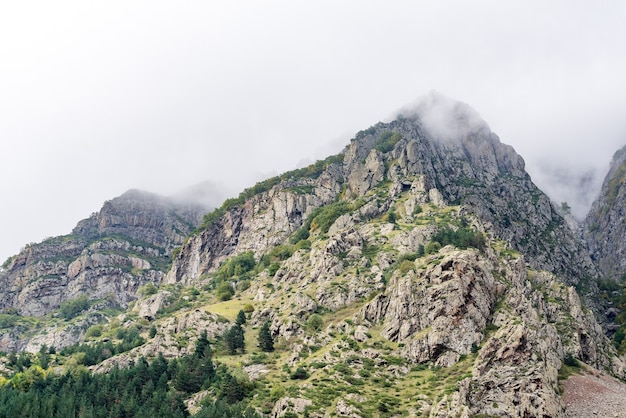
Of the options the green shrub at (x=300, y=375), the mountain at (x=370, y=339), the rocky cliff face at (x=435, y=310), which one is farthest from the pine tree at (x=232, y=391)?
the rocky cliff face at (x=435, y=310)

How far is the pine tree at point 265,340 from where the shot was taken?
11556 centimetres

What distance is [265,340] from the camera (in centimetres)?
11638

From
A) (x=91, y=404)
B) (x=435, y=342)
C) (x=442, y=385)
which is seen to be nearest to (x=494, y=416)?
(x=442, y=385)

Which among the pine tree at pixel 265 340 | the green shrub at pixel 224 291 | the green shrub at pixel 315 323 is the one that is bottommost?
the pine tree at pixel 265 340

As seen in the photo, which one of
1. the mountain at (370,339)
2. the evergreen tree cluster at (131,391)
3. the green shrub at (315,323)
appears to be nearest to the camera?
the mountain at (370,339)

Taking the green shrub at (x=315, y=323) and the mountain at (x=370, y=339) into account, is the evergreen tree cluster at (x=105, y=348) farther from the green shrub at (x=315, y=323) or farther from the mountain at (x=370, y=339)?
the green shrub at (x=315, y=323)

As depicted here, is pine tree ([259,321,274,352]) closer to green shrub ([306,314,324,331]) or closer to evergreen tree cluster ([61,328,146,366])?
green shrub ([306,314,324,331])

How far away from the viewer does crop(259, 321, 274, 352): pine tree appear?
116 m

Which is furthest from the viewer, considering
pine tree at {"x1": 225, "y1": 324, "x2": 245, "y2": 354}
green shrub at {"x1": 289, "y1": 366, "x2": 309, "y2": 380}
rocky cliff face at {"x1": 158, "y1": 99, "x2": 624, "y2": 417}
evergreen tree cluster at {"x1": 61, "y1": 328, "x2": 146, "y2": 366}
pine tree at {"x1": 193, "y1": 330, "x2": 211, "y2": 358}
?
evergreen tree cluster at {"x1": 61, "y1": 328, "x2": 146, "y2": 366}

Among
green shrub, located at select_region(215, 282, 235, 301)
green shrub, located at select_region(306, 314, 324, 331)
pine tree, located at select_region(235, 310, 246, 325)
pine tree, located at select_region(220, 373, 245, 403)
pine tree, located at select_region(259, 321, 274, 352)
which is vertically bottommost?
pine tree, located at select_region(220, 373, 245, 403)

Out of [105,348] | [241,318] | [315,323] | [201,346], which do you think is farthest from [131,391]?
[315,323]

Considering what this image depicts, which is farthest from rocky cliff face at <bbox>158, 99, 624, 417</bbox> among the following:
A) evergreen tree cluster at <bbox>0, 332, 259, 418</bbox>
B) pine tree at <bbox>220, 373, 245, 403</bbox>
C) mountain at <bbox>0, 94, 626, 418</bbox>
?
evergreen tree cluster at <bbox>0, 332, 259, 418</bbox>

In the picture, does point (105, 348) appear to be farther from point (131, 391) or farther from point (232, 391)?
point (232, 391)

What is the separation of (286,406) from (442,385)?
27397 mm
